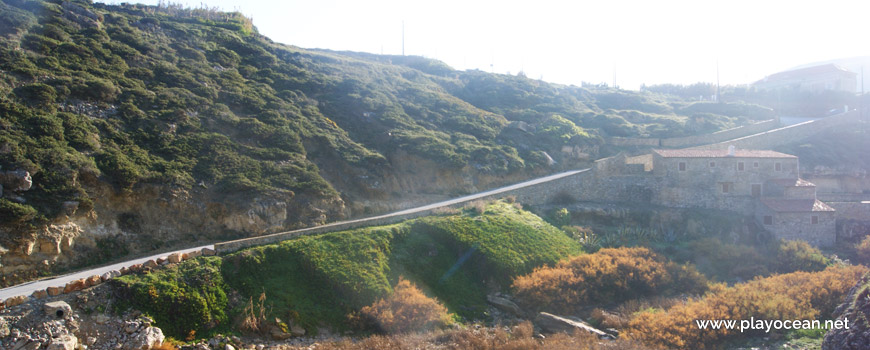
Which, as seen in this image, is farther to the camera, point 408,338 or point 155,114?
point 155,114

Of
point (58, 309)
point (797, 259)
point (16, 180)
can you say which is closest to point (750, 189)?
point (797, 259)

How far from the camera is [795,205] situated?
82.2 feet

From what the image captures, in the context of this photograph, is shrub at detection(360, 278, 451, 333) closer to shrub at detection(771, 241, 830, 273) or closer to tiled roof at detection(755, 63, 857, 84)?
shrub at detection(771, 241, 830, 273)

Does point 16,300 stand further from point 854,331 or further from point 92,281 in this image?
point 854,331

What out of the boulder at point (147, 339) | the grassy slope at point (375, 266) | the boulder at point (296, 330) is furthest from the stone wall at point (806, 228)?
the boulder at point (147, 339)

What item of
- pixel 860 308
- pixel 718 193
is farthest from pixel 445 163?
pixel 860 308

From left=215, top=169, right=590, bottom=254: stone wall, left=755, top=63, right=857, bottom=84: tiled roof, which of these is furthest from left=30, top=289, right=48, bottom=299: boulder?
left=755, top=63, right=857, bottom=84: tiled roof

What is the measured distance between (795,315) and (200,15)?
137ft

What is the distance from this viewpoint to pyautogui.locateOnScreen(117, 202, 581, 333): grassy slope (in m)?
14.3

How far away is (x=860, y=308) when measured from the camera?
12000 millimetres

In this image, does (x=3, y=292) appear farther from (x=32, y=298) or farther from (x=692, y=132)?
(x=692, y=132)

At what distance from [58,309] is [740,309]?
62.8 feet

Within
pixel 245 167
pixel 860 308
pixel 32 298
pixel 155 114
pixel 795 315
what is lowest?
pixel 795 315

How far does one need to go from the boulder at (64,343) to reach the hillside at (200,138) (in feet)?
10.8
